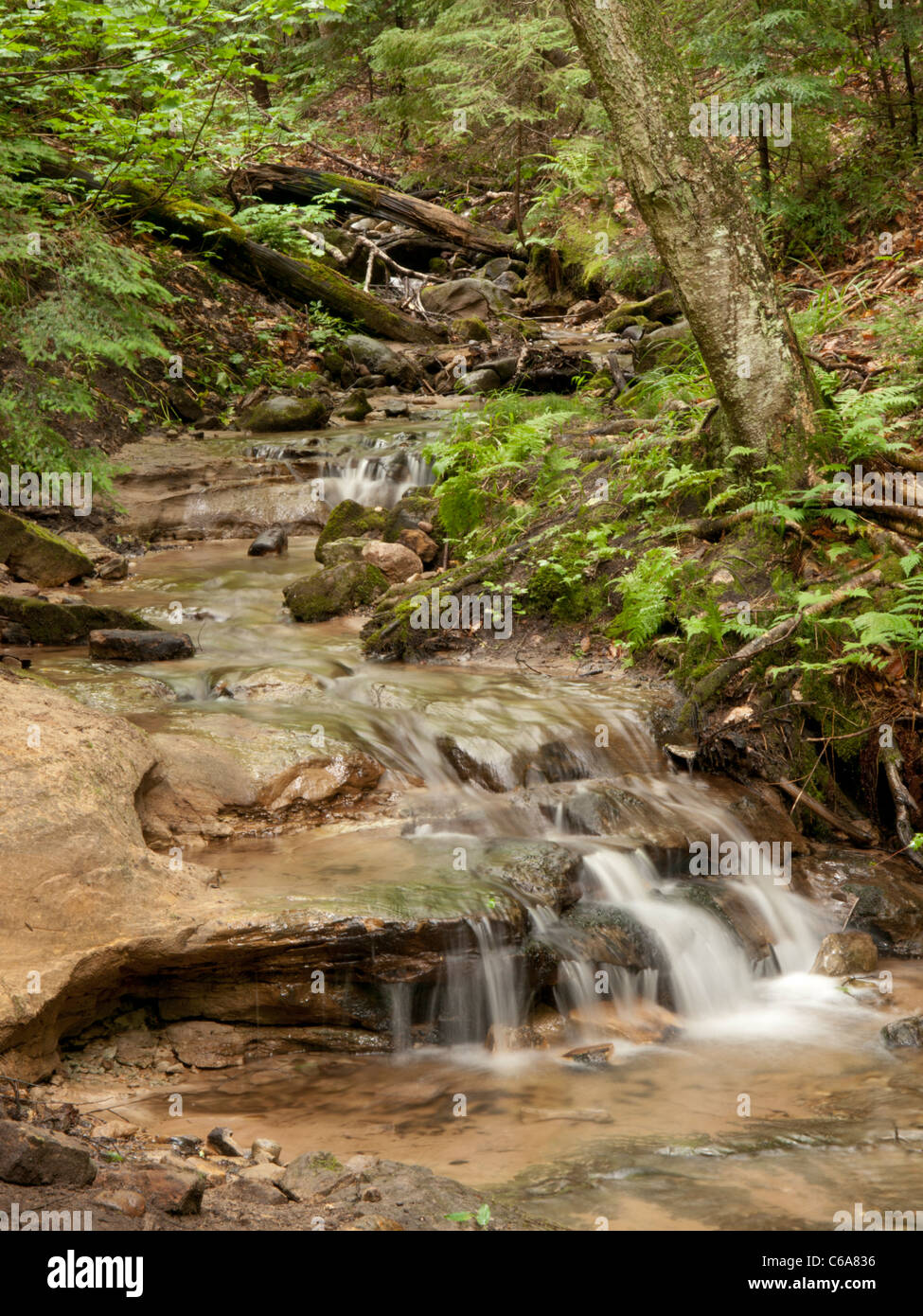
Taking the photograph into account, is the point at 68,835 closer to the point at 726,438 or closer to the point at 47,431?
the point at 47,431

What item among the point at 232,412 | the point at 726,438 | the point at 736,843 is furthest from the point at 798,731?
the point at 232,412

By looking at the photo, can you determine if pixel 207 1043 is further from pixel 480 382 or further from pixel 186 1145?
pixel 480 382

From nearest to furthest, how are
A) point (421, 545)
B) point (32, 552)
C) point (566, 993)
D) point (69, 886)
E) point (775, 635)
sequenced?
point (69, 886) < point (566, 993) < point (775, 635) < point (32, 552) < point (421, 545)

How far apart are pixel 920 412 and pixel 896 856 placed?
11.4 ft

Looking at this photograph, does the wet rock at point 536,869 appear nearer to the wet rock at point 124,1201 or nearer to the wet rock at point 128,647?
the wet rock at point 124,1201

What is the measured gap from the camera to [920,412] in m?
7.75

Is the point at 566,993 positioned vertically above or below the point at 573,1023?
above

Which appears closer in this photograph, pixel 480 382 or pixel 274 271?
pixel 480 382

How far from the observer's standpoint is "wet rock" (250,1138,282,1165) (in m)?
3.59

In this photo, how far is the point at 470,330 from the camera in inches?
728

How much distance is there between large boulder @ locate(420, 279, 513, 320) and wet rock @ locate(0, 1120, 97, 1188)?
1867cm

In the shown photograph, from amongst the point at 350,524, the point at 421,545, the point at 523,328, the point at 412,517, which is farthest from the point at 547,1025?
the point at 523,328

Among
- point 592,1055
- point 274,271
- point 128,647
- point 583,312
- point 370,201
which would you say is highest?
point 370,201

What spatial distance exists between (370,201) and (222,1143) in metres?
21.5
